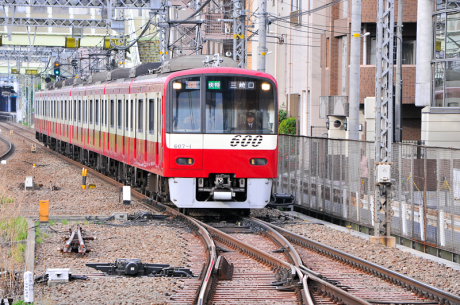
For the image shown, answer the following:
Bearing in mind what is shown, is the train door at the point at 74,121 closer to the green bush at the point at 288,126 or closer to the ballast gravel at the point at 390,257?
the green bush at the point at 288,126

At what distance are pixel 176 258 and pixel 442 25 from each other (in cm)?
1626

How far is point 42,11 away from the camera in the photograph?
39375mm

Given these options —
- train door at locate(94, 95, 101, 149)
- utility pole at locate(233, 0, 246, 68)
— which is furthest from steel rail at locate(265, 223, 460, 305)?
train door at locate(94, 95, 101, 149)

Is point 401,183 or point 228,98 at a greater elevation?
point 228,98

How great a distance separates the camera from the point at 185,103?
44.1 feet

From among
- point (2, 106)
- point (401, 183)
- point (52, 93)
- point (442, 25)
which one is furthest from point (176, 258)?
point (2, 106)

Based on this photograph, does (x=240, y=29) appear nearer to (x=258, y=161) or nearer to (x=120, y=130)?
(x=120, y=130)

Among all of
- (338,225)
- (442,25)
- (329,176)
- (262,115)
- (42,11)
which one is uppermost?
(42,11)

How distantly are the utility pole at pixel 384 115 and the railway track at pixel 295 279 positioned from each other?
5.54 ft

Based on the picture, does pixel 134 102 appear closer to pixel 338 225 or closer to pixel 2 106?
pixel 338 225

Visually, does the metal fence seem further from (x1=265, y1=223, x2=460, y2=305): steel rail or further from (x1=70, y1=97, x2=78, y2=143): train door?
(x1=70, y1=97, x2=78, y2=143): train door

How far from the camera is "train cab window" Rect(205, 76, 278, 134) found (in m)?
13.4

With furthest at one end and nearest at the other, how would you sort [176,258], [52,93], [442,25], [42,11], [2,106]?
[2,106]
[42,11]
[52,93]
[442,25]
[176,258]

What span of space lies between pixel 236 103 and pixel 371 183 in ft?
9.87
